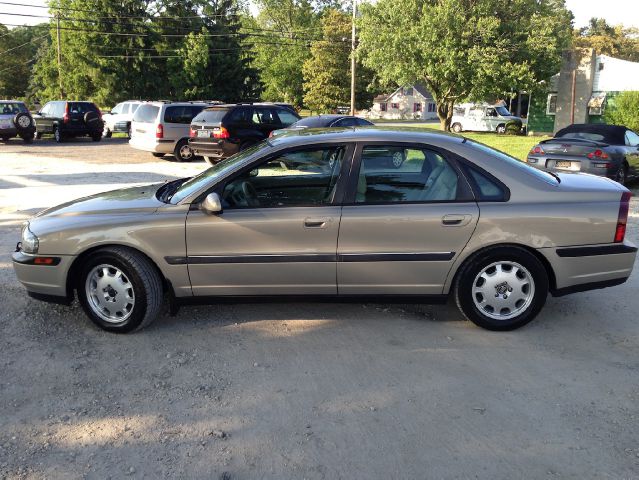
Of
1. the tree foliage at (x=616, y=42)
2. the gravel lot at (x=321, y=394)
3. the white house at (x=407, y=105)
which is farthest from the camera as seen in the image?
the white house at (x=407, y=105)

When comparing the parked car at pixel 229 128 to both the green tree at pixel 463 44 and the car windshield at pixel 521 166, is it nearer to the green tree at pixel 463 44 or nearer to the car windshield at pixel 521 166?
the car windshield at pixel 521 166

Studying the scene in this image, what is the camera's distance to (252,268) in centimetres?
437

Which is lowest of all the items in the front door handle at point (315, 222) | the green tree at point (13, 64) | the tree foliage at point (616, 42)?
the front door handle at point (315, 222)

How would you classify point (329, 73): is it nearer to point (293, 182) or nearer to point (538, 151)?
point (538, 151)

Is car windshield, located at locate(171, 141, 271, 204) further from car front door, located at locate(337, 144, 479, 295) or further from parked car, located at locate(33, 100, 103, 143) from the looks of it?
parked car, located at locate(33, 100, 103, 143)

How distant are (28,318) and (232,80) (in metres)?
41.1

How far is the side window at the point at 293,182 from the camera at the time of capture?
4445 mm

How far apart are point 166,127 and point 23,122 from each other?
9382 millimetres

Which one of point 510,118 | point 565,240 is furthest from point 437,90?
point 565,240

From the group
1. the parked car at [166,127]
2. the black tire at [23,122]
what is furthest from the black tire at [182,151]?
the black tire at [23,122]

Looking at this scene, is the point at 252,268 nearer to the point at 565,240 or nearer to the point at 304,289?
the point at 304,289

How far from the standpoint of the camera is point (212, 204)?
166 inches

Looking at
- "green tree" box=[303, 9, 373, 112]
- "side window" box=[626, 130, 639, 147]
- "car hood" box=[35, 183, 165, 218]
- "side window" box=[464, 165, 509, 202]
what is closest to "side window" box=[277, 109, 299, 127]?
"side window" box=[626, 130, 639, 147]

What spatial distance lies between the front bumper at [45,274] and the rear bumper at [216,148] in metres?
10.7
